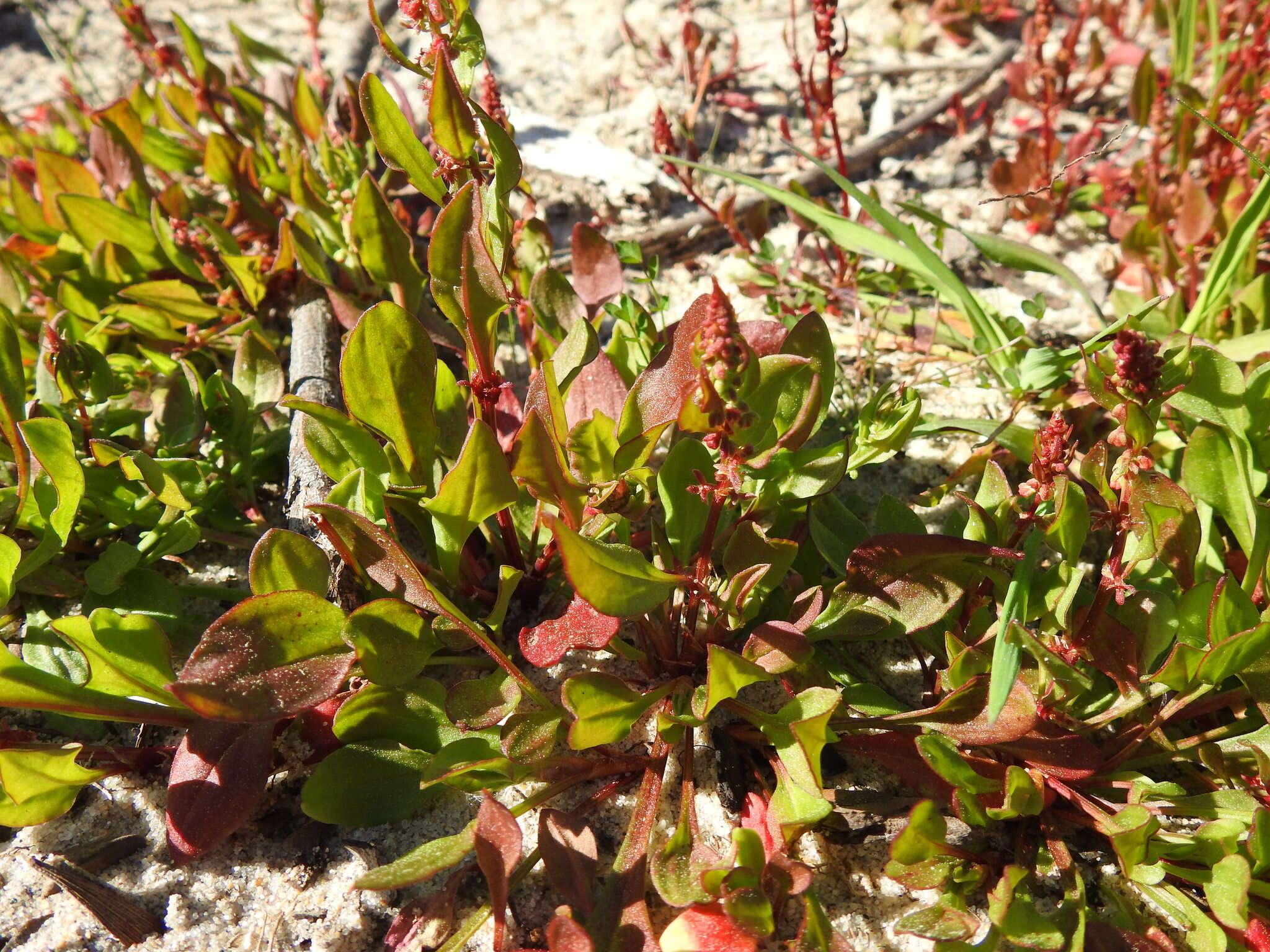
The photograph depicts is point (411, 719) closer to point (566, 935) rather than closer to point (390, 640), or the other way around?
point (390, 640)

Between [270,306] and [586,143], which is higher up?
[586,143]

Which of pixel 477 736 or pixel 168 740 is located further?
pixel 168 740

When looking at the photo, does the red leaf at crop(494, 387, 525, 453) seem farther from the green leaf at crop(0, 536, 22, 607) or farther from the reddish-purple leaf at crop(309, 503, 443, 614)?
the green leaf at crop(0, 536, 22, 607)

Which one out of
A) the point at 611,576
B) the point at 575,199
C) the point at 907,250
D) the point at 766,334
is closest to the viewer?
the point at 611,576

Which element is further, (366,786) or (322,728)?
(322,728)

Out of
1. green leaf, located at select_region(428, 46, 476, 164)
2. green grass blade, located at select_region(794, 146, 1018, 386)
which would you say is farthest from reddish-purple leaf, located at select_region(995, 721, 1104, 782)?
green leaf, located at select_region(428, 46, 476, 164)

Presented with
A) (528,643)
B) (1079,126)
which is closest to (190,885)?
(528,643)

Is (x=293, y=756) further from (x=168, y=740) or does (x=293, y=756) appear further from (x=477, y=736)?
(x=477, y=736)

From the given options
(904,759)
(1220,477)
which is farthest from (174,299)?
(1220,477)
